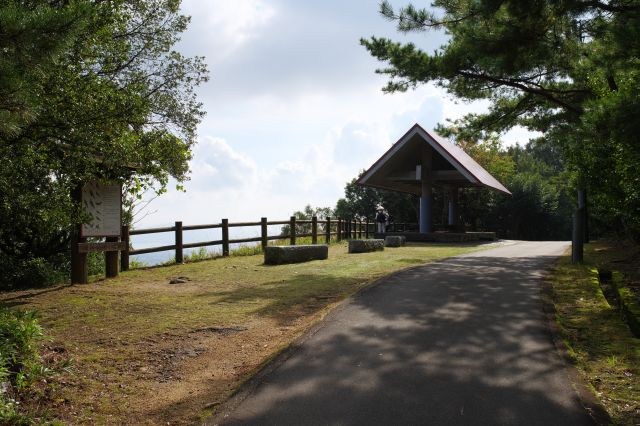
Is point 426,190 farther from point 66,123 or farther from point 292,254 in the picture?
point 66,123

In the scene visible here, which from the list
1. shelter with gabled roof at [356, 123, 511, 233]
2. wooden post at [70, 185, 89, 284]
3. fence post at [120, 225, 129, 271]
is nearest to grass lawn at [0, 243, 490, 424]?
wooden post at [70, 185, 89, 284]

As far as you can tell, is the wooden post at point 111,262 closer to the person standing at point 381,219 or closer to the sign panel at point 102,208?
the sign panel at point 102,208

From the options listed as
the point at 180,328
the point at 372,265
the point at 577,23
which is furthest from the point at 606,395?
the point at 577,23

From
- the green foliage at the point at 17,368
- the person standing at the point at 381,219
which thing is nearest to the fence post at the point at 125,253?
the green foliage at the point at 17,368

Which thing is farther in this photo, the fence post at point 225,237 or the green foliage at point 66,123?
the fence post at point 225,237

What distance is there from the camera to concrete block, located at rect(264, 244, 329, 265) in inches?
518

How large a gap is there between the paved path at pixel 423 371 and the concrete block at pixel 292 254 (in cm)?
587

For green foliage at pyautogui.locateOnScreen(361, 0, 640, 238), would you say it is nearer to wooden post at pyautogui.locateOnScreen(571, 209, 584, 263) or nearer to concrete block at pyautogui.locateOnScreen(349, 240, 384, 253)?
wooden post at pyautogui.locateOnScreen(571, 209, 584, 263)

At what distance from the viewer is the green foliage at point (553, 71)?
24.5 ft

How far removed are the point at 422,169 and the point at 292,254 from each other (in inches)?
501

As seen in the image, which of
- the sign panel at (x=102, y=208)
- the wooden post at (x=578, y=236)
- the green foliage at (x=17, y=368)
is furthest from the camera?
the wooden post at (x=578, y=236)

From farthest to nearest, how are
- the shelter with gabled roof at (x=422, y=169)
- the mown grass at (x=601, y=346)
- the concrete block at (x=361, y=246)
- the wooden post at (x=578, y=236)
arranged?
the shelter with gabled roof at (x=422, y=169) → the concrete block at (x=361, y=246) → the wooden post at (x=578, y=236) → the mown grass at (x=601, y=346)

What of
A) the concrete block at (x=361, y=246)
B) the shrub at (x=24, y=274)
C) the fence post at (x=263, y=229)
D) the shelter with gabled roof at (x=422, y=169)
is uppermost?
the shelter with gabled roof at (x=422, y=169)

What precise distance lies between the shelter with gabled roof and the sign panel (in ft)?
46.3
